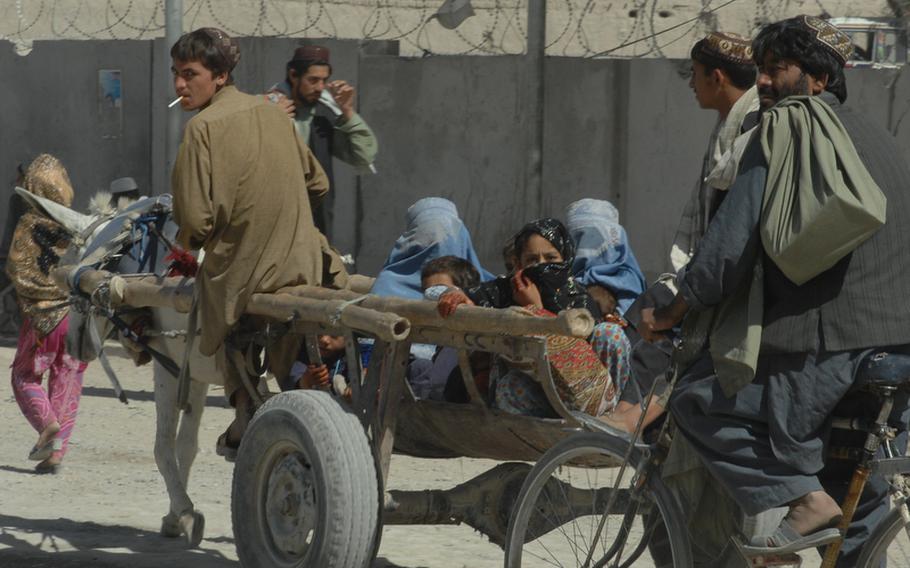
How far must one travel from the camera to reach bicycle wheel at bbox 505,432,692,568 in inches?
157

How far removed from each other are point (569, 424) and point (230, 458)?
5.24 feet

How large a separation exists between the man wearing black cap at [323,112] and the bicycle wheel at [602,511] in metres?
3.14

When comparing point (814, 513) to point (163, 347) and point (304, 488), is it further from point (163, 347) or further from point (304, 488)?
point (163, 347)

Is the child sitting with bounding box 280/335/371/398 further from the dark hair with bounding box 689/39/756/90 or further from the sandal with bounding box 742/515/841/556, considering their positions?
the sandal with bounding box 742/515/841/556

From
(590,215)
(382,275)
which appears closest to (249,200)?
(382,275)

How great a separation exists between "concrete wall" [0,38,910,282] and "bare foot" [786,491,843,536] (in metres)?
7.06

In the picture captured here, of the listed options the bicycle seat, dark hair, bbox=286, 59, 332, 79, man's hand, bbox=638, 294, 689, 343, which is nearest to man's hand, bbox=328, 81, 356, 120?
dark hair, bbox=286, 59, 332, 79

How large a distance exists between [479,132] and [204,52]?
21.3 ft

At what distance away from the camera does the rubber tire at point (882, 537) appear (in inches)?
144

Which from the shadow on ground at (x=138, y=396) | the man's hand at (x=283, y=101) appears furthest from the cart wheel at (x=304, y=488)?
the shadow on ground at (x=138, y=396)

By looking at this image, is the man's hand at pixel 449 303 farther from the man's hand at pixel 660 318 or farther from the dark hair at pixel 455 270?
the dark hair at pixel 455 270

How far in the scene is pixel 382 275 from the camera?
5691 mm

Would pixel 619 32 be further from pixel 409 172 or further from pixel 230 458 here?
pixel 230 458

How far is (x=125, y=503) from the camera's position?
702 cm
